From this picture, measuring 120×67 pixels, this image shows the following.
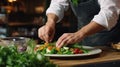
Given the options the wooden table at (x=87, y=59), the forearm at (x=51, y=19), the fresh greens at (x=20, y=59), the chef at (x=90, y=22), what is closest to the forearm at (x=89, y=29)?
the chef at (x=90, y=22)

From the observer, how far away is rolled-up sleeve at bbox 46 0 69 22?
1.90 metres

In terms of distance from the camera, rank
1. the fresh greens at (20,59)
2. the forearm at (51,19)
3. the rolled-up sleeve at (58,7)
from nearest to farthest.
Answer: the fresh greens at (20,59) → the forearm at (51,19) → the rolled-up sleeve at (58,7)

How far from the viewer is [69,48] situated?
1.52 metres

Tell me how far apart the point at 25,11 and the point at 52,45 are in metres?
2.54

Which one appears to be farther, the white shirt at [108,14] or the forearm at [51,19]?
the forearm at [51,19]

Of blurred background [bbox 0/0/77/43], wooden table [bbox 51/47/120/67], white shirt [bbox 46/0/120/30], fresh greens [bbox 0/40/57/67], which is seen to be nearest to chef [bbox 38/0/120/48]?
white shirt [bbox 46/0/120/30]

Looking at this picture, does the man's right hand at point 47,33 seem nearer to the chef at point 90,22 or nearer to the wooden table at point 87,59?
the chef at point 90,22

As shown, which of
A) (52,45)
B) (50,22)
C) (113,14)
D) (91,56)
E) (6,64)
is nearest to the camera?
(6,64)

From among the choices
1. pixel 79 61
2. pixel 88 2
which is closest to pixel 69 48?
pixel 79 61

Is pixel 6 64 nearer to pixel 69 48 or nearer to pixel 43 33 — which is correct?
pixel 69 48

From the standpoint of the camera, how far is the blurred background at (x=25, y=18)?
397cm

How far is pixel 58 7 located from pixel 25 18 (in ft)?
7.10

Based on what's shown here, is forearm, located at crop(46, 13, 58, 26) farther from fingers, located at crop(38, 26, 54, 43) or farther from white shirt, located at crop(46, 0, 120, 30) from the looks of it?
white shirt, located at crop(46, 0, 120, 30)

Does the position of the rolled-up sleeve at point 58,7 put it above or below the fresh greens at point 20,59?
above
